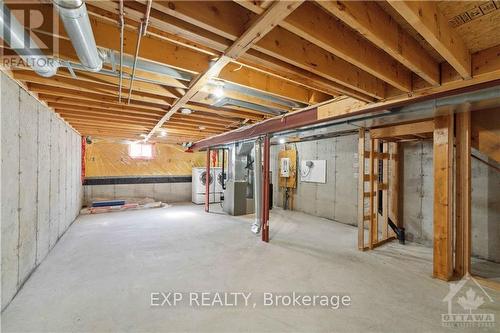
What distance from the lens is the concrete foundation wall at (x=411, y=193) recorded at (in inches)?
123

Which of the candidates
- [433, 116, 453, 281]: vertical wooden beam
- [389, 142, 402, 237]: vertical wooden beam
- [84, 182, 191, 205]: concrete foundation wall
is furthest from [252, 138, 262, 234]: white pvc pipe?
[84, 182, 191, 205]: concrete foundation wall

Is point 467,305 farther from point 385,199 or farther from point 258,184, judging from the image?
point 258,184

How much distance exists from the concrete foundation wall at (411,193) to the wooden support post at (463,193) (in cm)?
95

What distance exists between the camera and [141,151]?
25.6 feet

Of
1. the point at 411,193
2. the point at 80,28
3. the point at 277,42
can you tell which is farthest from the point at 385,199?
the point at 80,28

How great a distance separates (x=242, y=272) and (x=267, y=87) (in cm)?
215

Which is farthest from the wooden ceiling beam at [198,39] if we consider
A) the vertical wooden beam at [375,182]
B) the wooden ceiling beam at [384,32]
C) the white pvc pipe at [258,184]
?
the white pvc pipe at [258,184]

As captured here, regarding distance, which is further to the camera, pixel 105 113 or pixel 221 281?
pixel 105 113

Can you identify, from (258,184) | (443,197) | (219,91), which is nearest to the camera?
(219,91)

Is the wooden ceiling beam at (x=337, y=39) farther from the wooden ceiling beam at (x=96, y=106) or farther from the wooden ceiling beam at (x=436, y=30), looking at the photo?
the wooden ceiling beam at (x=96, y=106)

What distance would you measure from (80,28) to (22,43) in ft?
1.88

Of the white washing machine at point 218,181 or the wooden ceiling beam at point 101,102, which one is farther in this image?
the white washing machine at point 218,181

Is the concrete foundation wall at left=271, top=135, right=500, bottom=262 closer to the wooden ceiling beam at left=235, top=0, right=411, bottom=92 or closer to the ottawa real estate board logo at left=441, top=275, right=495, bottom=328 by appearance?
the ottawa real estate board logo at left=441, top=275, right=495, bottom=328

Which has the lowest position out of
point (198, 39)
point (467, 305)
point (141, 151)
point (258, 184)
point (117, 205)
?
point (467, 305)
